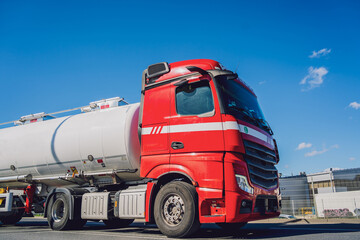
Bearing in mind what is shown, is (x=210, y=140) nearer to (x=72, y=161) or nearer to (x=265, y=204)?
(x=265, y=204)

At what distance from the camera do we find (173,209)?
5707 mm

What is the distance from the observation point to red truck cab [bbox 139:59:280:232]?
5.25 metres

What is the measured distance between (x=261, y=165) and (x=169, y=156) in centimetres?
191

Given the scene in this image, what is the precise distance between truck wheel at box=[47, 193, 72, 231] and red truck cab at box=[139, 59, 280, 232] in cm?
341

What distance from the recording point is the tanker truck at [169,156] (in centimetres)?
533

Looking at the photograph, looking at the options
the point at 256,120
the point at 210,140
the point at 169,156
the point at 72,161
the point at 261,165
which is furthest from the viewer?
the point at 72,161

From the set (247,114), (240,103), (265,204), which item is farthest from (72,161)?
(265,204)

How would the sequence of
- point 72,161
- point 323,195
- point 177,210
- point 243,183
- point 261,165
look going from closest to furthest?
1. point 243,183
2. point 177,210
3. point 261,165
4. point 72,161
5. point 323,195

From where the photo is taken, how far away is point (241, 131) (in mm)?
5453

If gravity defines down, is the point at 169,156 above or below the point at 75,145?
below

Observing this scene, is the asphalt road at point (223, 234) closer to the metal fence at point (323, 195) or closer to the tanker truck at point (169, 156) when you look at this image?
the tanker truck at point (169, 156)

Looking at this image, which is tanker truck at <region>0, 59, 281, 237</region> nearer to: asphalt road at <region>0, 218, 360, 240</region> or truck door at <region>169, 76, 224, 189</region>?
truck door at <region>169, 76, 224, 189</region>

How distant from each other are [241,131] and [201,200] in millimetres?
1513

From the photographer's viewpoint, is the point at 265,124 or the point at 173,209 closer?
the point at 173,209
